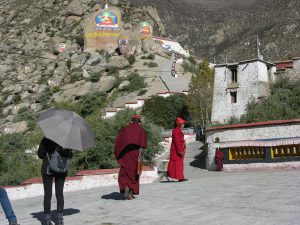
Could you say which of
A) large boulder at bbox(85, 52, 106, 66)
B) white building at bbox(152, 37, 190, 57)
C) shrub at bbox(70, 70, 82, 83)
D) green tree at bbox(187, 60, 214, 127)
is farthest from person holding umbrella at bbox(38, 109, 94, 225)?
white building at bbox(152, 37, 190, 57)

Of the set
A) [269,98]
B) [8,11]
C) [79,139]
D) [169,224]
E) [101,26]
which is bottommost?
[169,224]

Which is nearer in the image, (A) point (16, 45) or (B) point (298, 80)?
(B) point (298, 80)

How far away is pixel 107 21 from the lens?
7519 centimetres

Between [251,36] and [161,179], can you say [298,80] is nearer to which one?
[161,179]

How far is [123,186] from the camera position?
30.6ft

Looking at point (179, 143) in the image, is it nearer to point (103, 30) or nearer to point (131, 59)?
point (131, 59)

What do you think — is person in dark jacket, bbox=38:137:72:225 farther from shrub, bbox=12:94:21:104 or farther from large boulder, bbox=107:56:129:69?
shrub, bbox=12:94:21:104

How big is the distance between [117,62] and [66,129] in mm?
62660

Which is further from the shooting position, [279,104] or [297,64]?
[297,64]

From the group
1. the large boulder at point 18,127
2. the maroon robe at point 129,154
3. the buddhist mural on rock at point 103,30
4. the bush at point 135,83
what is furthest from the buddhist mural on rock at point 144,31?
the maroon robe at point 129,154

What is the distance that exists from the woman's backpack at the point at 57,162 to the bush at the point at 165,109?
39.2m

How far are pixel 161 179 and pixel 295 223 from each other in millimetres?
8422

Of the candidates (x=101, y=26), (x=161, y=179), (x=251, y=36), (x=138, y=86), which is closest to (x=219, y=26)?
(x=251, y=36)

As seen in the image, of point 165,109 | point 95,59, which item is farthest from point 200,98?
point 95,59
